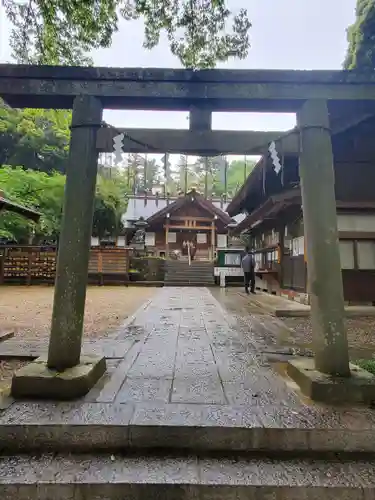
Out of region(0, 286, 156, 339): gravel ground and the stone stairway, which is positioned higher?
the stone stairway

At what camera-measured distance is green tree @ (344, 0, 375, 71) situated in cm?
798

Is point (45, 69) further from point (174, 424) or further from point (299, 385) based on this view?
point (299, 385)

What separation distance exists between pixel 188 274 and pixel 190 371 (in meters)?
18.5

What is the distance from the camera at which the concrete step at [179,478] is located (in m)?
1.98

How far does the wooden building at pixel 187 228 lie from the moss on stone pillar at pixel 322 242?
77.6ft

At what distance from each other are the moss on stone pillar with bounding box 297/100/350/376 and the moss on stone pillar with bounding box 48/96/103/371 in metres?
2.31

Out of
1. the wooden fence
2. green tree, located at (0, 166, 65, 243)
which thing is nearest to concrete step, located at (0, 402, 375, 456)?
green tree, located at (0, 166, 65, 243)

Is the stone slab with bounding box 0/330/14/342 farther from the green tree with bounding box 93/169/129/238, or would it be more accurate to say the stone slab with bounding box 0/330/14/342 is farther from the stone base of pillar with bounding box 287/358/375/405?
the green tree with bounding box 93/169/129/238

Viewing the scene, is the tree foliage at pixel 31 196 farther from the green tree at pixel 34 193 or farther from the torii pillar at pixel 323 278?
the torii pillar at pixel 323 278

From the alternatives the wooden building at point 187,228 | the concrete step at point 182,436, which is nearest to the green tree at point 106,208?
the wooden building at point 187,228

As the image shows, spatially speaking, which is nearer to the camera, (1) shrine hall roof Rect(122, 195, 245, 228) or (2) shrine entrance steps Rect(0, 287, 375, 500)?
(2) shrine entrance steps Rect(0, 287, 375, 500)

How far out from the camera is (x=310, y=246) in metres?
3.32

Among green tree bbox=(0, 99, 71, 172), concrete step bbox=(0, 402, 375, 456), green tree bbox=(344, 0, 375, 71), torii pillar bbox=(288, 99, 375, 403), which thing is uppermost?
green tree bbox=(0, 99, 71, 172)

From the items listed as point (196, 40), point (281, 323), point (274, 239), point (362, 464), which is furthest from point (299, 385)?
point (274, 239)
